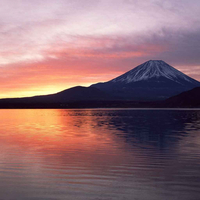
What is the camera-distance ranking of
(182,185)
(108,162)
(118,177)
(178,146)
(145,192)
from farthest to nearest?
(178,146), (108,162), (118,177), (182,185), (145,192)

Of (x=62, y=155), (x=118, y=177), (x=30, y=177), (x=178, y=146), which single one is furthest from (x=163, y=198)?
(x=178, y=146)

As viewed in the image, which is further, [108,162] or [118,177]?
[108,162]

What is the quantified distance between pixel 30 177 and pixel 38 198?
Answer: 298 centimetres

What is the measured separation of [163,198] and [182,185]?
1881mm

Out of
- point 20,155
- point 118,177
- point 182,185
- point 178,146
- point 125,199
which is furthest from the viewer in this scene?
point 178,146

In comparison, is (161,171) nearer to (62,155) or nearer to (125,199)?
(125,199)

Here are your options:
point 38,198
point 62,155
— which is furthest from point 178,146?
point 38,198

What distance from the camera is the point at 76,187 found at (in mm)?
11602

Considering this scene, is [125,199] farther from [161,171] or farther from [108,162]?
[108,162]

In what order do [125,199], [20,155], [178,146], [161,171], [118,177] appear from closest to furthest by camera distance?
[125,199]
[118,177]
[161,171]
[20,155]
[178,146]

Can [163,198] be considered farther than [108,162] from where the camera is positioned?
No

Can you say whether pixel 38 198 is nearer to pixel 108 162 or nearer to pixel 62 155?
pixel 108 162

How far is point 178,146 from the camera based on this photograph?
2308cm

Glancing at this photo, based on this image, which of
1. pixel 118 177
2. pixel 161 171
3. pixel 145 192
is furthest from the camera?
pixel 161 171
